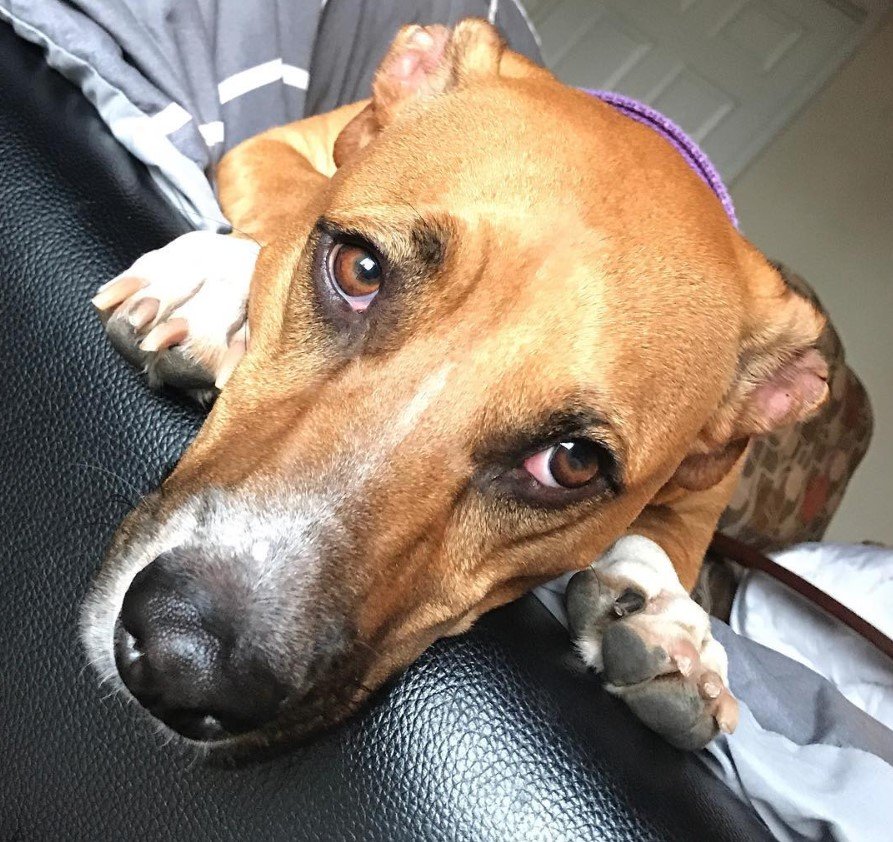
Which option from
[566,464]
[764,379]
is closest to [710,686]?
[566,464]

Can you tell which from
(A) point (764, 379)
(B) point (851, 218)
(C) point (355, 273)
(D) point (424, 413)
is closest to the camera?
(D) point (424, 413)

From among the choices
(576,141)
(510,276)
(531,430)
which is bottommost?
(531,430)

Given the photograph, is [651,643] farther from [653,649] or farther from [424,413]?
[424,413]

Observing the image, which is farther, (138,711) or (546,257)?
(546,257)

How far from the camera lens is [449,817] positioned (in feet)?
3.14

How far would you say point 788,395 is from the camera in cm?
165

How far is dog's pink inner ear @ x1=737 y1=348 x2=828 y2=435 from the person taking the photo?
1.63m

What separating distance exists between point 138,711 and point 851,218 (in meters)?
4.96

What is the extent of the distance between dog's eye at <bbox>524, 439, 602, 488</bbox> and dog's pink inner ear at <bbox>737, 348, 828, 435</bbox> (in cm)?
51

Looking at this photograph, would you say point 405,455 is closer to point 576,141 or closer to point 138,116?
point 576,141

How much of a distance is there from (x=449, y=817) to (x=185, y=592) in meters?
0.40

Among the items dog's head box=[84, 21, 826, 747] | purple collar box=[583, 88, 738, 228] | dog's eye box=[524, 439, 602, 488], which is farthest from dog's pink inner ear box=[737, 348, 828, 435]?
dog's eye box=[524, 439, 602, 488]

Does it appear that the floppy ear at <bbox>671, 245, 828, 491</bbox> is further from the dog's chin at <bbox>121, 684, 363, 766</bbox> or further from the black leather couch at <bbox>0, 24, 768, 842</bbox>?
the dog's chin at <bbox>121, 684, 363, 766</bbox>

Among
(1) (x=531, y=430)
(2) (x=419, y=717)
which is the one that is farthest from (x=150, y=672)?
(1) (x=531, y=430)
